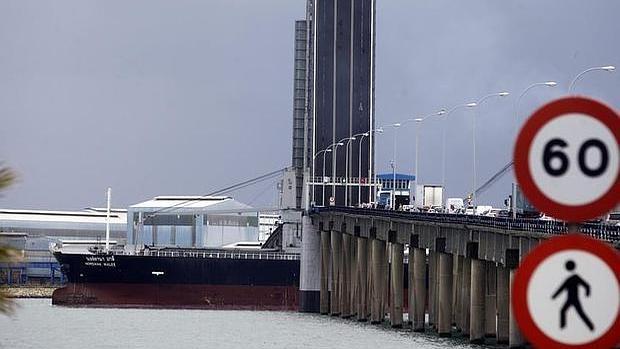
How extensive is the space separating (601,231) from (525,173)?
178ft

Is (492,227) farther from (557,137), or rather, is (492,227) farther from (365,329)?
(557,137)

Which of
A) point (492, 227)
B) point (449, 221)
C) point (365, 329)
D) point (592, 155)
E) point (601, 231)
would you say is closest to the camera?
point (592, 155)

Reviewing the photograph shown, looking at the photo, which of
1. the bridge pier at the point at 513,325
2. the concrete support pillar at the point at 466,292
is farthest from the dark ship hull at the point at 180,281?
the bridge pier at the point at 513,325

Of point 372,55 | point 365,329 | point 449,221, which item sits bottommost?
point 365,329

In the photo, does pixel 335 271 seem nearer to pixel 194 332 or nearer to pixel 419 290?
pixel 419 290

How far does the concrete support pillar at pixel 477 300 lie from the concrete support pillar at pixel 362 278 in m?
29.9

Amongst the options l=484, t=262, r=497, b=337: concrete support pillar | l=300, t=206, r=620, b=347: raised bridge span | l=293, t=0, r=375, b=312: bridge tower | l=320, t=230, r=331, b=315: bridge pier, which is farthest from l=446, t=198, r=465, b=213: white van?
l=484, t=262, r=497, b=337: concrete support pillar

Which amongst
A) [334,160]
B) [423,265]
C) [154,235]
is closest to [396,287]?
[423,265]

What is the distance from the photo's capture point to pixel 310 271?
13662cm

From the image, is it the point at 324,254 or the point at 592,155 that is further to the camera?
the point at 324,254

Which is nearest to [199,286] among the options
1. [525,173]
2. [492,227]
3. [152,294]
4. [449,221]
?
[152,294]

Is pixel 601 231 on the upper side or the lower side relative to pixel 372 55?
lower

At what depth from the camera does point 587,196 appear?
28.9 feet

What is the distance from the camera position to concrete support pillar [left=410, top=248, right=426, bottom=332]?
99.4m
